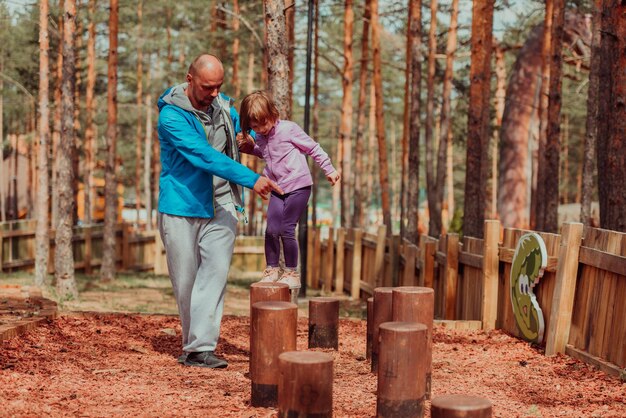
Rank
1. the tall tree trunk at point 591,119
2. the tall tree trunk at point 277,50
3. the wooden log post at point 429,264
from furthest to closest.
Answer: the tall tree trunk at point 591,119, the wooden log post at point 429,264, the tall tree trunk at point 277,50

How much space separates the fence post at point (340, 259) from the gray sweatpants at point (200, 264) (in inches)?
464

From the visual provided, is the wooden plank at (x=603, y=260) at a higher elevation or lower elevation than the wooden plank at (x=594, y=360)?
higher

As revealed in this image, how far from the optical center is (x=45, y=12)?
16.3 metres

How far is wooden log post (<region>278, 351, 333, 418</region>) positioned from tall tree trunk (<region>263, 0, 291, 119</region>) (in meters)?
4.46

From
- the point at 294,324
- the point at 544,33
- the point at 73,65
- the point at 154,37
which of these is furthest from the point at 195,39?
the point at 294,324

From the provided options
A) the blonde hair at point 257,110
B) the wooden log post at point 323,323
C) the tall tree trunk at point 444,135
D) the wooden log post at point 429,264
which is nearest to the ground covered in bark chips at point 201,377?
the wooden log post at point 323,323

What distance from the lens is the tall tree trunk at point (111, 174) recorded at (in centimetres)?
1891

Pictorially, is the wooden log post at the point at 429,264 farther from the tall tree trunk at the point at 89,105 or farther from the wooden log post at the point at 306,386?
the tall tree trunk at the point at 89,105

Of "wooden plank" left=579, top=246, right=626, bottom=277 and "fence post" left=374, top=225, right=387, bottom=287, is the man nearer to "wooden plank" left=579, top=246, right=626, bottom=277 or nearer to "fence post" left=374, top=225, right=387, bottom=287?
"wooden plank" left=579, top=246, right=626, bottom=277

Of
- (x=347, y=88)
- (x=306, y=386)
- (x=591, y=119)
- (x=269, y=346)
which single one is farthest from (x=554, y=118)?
(x=306, y=386)

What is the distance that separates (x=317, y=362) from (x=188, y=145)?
6.87 ft

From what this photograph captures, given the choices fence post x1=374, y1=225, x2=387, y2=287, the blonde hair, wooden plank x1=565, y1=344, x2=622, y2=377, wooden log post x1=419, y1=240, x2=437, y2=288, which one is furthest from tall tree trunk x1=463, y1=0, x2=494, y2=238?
the blonde hair

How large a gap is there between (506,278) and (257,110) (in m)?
3.40

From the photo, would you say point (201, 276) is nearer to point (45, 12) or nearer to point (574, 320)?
point (574, 320)
